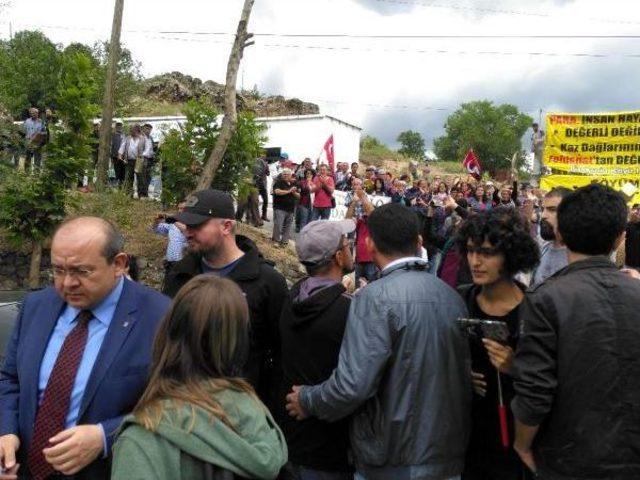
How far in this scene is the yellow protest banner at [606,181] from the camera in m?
9.06

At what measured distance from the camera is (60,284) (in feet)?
8.45

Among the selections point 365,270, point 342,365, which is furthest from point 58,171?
point 342,365

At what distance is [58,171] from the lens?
10.5m

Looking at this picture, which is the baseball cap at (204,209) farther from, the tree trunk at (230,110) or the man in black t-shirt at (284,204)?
the man in black t-shirt at (284,204)

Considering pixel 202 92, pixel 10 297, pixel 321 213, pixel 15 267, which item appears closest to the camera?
pixel 10 297

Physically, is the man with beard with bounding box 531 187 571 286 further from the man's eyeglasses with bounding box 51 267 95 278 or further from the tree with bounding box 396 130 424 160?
the tree with bounding box 396 130 424 160

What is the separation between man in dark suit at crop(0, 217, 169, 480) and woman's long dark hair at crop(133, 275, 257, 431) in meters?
0.54

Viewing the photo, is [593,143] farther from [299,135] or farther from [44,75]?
[44,75]

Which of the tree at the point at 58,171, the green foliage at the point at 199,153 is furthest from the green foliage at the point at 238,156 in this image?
the tree at the point at 58,171

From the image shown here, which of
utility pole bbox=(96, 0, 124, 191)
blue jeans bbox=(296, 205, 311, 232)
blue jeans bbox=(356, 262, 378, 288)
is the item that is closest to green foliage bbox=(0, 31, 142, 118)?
utility pole bbox=(96, 0, 124, 191)

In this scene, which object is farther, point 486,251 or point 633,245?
point 633,245

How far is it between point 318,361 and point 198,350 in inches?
43.5

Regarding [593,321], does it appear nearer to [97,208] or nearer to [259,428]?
[259,428]

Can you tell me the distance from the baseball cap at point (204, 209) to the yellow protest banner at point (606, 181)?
6.62 meters
